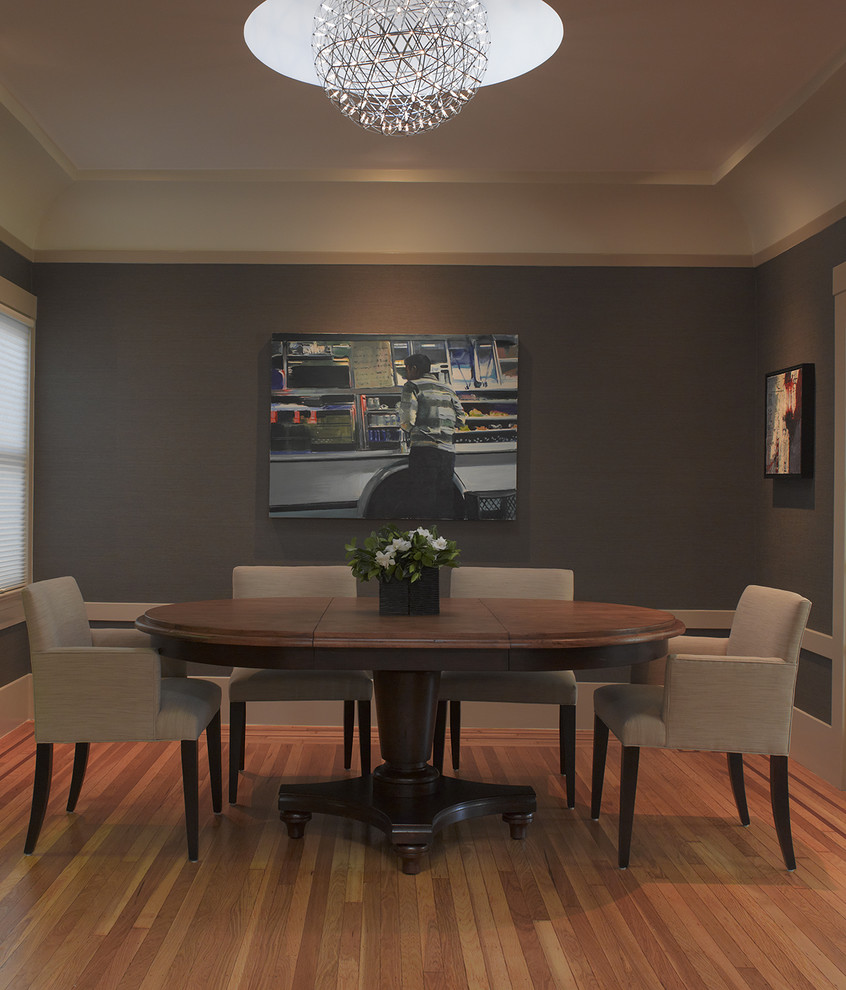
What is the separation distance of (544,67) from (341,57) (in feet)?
3.11

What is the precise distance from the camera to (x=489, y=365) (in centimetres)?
461

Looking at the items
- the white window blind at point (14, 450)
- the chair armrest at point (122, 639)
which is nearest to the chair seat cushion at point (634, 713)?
the chair armrest at point (122, 639)

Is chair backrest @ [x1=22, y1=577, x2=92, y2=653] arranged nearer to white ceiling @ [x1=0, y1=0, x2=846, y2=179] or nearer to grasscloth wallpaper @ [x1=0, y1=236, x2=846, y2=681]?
grasscloth wallpaper @ [x1=0, y1=236, x2=846, y2=681]

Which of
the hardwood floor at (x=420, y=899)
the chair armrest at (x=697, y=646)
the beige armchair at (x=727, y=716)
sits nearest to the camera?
the hardwood floor at (x=420, y=899)

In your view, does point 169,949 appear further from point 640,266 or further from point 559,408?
point 640,266

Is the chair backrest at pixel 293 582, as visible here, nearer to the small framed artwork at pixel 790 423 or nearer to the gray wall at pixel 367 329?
the gray wall at pixel 367 329

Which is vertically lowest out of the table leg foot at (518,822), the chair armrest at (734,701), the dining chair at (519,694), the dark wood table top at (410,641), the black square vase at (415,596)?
the table leg foot at (518,822)

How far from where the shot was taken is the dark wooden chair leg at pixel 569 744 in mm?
3404

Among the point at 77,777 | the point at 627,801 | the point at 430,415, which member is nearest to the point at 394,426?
the point at 430,415

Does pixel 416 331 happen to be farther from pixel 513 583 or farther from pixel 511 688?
pixel 511 688

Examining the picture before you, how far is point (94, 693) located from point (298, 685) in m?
0.87

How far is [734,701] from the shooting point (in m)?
2.82

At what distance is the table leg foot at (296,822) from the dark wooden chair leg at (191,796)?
12.8 inches

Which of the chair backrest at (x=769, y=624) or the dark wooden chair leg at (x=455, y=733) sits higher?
the chair backrest at (x=769, y=624)
